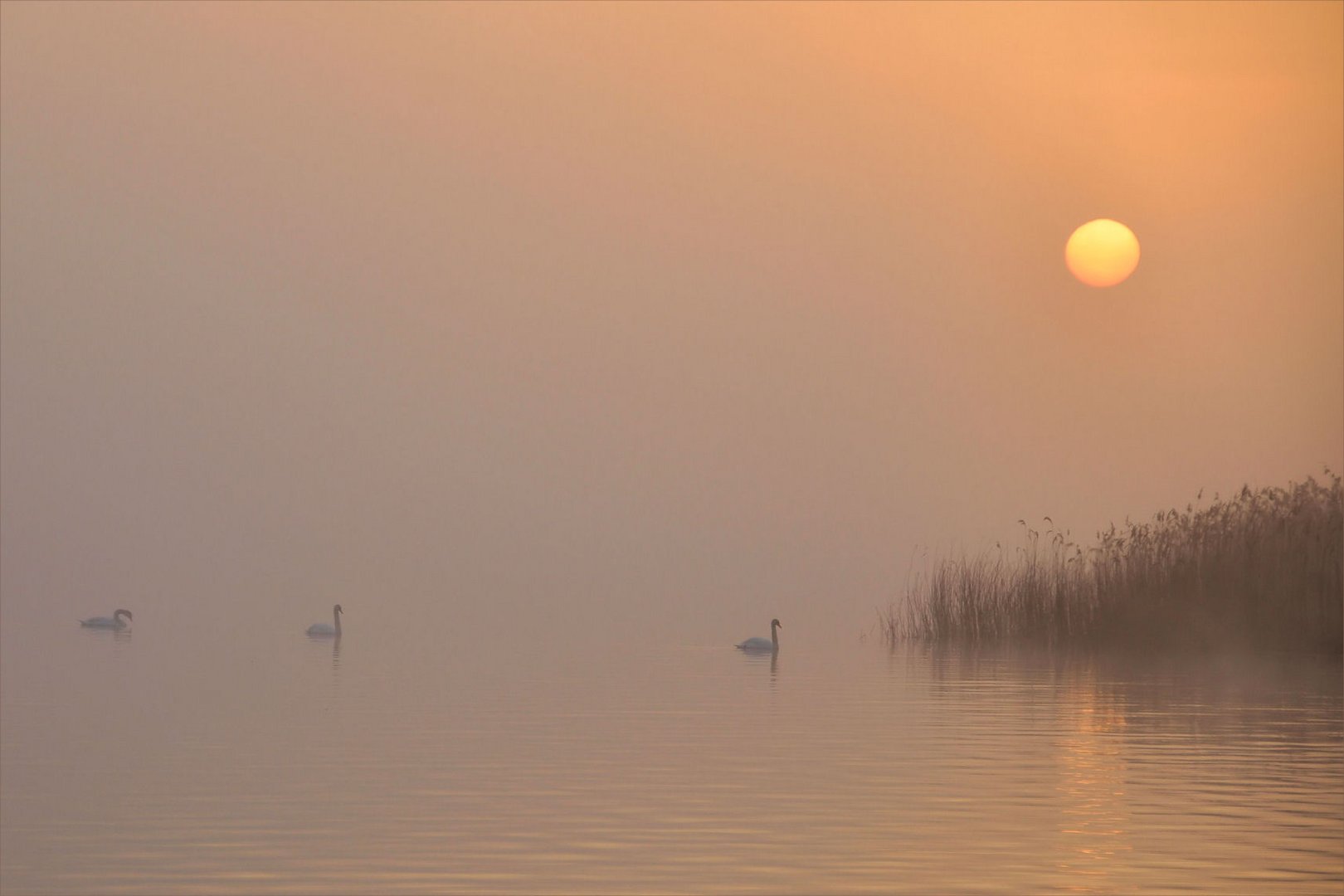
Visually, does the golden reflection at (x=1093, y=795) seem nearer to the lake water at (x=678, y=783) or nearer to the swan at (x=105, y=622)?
the lake water at (x=678, y=783)

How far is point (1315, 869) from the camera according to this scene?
10867 millimetres

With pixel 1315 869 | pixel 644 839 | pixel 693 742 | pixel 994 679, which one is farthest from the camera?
pixel 994 679

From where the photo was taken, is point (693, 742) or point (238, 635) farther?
point (238, 635)

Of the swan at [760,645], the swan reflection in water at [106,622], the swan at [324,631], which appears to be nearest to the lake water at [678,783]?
the swan at [760,645]

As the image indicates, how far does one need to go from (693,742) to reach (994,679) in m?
8.64

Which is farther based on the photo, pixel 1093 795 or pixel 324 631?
pixel 324 631

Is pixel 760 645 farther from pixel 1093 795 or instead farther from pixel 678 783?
pixel 1093 795

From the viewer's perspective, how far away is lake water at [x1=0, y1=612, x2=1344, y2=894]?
1082cm

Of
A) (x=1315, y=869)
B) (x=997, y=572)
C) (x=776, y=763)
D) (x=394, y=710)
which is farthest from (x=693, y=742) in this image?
(x=997, y=572)

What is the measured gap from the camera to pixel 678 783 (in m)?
14.4

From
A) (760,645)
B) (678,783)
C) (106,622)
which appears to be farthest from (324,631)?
(678,783)

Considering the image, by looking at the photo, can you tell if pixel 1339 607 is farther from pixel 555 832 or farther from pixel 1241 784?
pixel 555 832

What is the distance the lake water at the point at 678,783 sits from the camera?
10.8 metres

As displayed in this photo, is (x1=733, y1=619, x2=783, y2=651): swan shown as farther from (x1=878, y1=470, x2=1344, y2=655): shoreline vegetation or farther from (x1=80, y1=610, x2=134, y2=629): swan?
(x1=80, y1=610, x2=134, y2=629): swan
